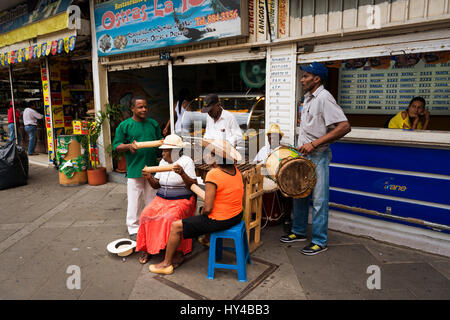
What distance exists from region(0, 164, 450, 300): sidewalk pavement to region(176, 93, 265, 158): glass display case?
5.26 ft

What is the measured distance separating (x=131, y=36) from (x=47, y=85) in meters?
3.66

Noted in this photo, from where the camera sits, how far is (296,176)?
138 inches

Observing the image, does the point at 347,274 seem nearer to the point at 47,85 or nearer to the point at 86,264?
the point at 86,264

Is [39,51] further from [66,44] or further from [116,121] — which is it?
[116,121]

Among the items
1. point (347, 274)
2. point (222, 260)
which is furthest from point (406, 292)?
point (222, 260)

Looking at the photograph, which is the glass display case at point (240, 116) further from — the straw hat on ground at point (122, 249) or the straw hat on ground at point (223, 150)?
the straw hat on ground at point (122, 249)

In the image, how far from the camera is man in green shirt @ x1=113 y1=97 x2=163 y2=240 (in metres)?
4.07

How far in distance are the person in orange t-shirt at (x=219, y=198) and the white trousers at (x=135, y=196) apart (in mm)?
1181

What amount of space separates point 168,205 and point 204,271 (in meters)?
0.82

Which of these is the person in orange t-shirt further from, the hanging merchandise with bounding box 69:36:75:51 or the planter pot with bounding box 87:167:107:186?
the hanging merchandise with bounding box 69:36:75:51

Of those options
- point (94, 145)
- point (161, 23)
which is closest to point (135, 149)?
point (161, 23)

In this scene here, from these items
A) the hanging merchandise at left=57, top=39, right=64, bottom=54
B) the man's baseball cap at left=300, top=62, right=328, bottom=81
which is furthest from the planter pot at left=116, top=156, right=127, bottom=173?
the man's baseball cap at left=300, top=62, right=328, bottom=81
